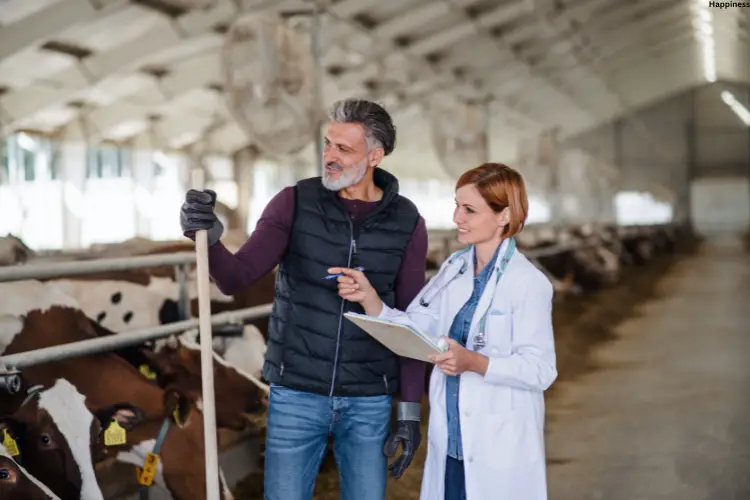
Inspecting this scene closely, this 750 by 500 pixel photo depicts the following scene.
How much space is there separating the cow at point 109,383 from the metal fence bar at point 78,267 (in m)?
0.27

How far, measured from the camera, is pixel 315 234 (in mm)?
2662

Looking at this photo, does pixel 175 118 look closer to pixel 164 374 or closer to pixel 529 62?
pixel 529 62

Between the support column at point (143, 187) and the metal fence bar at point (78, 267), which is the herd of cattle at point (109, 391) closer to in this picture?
the metal fence bar at point (78, 267)

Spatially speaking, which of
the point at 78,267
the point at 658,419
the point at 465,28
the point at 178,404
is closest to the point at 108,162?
the point at 465,28

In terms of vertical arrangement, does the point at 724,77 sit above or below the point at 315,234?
above

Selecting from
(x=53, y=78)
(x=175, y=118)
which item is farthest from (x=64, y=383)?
(x=175, y=118)

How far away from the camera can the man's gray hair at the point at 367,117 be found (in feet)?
8.73

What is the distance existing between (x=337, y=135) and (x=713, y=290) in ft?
50.2

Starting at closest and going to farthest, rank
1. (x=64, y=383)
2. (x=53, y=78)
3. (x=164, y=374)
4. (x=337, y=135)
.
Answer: (x=337, y=135), (x=64, y=383), (x=164, y=374), (x=53, y=78)

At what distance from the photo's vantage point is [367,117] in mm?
2662

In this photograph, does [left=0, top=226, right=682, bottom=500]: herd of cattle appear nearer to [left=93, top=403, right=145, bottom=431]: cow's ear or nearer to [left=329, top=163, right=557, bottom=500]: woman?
[left=93, top=403, right=145, bottom=431]: cow's ear

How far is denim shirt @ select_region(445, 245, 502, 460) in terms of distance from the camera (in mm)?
2561

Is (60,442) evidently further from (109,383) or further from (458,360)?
(458,360)

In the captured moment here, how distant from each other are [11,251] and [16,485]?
2.20 meters
